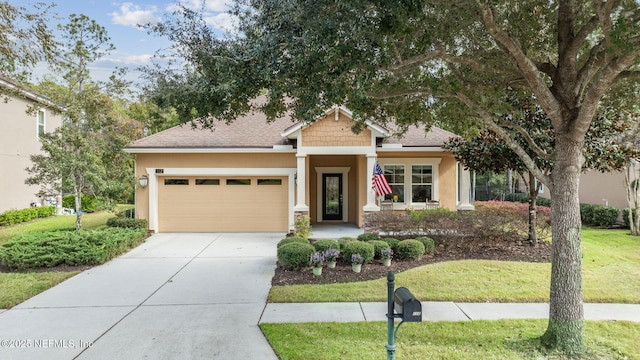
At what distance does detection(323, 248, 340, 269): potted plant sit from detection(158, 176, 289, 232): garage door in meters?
5.74

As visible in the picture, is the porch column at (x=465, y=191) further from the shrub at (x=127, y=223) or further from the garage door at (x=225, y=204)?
the shrub at (x=127, y=223)

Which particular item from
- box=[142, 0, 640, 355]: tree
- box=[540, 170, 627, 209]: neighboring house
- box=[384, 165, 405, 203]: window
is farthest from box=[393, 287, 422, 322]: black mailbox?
box=[540, 170, 627, 209]: neighboring house

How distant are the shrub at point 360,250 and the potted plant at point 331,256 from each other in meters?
0.25

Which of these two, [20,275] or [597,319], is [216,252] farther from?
[597,319]

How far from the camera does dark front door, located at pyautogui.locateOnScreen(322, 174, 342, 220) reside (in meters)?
16.0

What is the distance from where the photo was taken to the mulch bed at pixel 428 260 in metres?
7.86

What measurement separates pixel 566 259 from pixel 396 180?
9.78 m

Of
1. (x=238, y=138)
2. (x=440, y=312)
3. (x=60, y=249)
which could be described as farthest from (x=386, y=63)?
(x=238, y=138)

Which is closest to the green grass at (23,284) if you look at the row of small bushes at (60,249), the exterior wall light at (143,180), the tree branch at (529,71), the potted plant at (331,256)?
the row of small bushes at (60,249)

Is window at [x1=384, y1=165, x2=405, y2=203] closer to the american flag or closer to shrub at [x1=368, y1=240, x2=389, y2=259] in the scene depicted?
the american flag

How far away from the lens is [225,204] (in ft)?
46.0

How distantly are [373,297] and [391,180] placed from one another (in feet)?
26.9

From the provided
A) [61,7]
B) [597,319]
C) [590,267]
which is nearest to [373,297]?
[597,319]

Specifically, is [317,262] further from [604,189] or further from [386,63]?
[604,189]
